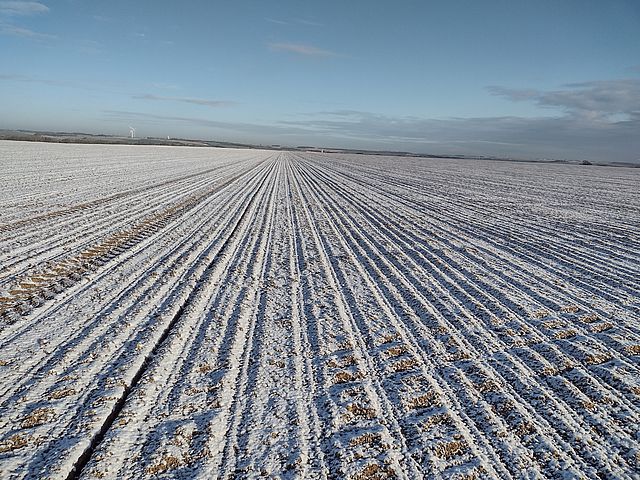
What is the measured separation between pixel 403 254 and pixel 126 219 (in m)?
6.25

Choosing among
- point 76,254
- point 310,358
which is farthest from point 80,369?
point 76,254

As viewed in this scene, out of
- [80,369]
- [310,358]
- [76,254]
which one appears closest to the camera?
[80,369]

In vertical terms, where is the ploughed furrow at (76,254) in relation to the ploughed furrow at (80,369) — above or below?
below

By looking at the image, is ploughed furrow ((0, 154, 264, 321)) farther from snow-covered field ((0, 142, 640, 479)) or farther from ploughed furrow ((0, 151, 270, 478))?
ploughed furrow ((0, 151, 270, 478))

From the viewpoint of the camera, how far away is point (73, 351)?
12.6ft

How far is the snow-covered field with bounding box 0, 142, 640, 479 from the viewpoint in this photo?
8.86 ft

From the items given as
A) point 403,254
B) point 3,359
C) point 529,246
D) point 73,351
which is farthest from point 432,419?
point 529,246

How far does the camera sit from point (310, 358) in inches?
155

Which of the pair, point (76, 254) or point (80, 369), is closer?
point (80, 369)

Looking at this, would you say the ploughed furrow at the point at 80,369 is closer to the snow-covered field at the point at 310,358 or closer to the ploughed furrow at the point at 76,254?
the snow-covered field at the point at 310,358

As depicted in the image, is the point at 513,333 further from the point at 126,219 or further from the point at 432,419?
the point at 126,219

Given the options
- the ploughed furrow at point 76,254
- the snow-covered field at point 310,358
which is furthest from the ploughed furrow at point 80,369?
the ploughed furrow at point 76,254

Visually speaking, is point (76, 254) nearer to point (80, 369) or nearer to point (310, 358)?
point (80, 369)

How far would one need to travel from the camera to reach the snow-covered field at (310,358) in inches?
106
